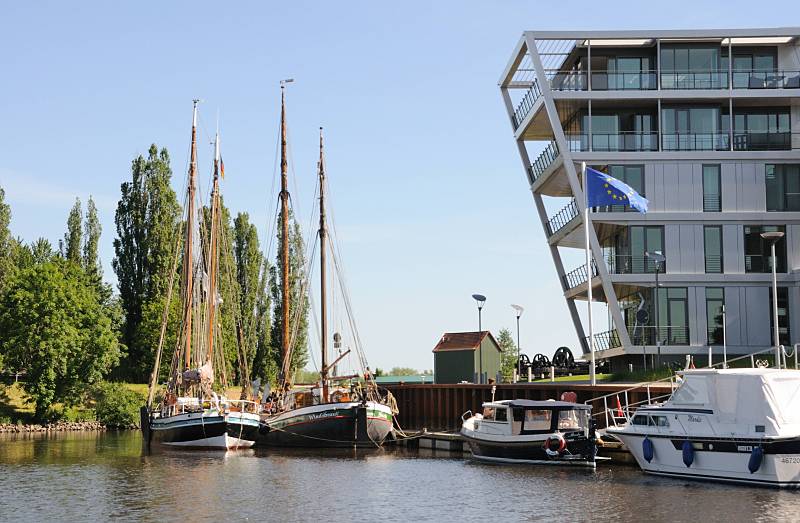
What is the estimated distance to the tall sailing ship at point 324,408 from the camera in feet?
173

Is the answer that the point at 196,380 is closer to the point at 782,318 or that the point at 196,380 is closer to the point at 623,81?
the point at 623,81

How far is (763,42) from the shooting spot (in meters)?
61.6

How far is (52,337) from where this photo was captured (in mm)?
77250

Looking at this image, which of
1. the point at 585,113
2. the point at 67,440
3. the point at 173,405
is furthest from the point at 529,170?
the point at 67,440

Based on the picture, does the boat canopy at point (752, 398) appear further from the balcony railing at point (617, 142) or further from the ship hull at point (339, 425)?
the balcony railing at point (617, 142)

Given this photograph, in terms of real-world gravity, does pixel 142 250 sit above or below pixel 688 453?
above

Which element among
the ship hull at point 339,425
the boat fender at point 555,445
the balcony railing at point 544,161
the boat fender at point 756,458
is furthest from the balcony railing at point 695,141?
the boat fender at point 756,458

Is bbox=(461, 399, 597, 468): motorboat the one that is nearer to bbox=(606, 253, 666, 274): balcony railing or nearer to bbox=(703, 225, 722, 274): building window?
bbox=(606, 253, 666, 274): balcony railing

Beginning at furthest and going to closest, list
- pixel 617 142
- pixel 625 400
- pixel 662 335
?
pixel 617 142
pixel 662 335
pixel 625 400

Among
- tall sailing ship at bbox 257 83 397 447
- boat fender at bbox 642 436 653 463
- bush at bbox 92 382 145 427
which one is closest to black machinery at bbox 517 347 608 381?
tall sailing ship at bbox 257 83 397 447

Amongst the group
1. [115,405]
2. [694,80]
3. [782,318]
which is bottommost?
[115,405]

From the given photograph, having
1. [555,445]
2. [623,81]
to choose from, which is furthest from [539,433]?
[623,81]

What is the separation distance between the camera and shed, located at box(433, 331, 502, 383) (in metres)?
66.9

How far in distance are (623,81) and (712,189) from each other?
25.3ft
